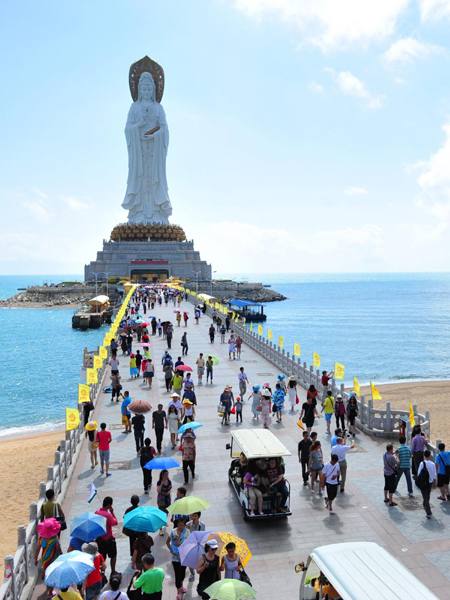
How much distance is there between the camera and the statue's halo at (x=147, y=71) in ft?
275

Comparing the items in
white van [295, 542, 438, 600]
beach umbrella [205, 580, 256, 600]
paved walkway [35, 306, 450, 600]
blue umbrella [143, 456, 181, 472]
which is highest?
white van [295, 542, 438, 600]

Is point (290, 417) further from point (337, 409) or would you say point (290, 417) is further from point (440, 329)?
point (440, 329)

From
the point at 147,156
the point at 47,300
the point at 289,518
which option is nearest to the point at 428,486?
the point at 289,518

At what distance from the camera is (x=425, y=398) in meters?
30.1

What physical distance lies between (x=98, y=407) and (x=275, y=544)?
36.0 feet

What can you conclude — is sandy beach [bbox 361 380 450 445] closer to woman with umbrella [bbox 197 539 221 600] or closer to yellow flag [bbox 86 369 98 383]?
yellow flag [bbox 86 369 98 383]

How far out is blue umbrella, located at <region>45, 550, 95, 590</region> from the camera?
6.23m

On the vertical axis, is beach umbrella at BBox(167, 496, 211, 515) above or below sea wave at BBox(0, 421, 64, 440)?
above

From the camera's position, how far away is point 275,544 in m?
9.43

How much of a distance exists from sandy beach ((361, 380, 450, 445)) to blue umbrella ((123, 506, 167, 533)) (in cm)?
1596

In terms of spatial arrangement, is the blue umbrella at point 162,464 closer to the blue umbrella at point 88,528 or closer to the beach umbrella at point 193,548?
the blue umbrella at point 88,528

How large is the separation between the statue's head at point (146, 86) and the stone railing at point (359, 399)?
61687 millimetres

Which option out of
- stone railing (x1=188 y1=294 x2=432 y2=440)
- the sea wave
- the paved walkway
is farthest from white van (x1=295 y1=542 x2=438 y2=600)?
the sea wave

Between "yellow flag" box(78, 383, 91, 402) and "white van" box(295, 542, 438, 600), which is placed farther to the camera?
"yellow flag" box(78, 383, 91, 402)
